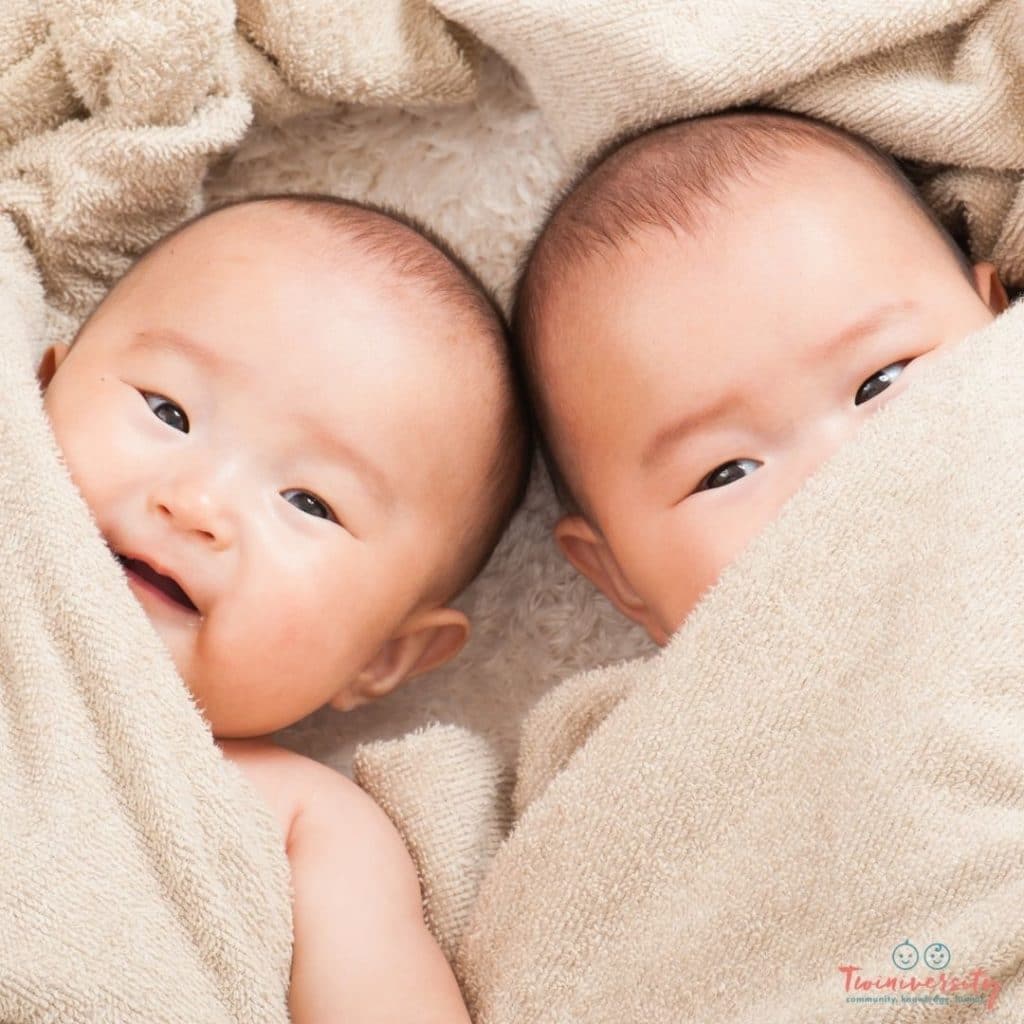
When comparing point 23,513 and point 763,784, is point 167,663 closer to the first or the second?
point 23,513

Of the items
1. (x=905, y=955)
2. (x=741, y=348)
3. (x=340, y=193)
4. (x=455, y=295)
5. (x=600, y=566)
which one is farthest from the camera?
(x=340, y=193)

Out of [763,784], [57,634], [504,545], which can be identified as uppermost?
[57,634]

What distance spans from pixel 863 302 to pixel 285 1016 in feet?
2.90

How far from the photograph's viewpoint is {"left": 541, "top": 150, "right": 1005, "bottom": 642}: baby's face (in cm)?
137

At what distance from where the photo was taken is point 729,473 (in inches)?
55.6

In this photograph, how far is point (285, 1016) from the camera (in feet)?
4.07

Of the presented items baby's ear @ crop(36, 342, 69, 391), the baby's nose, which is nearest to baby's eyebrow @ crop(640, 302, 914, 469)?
the baby's nose

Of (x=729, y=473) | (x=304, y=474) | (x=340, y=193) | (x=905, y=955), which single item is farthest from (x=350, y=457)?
(x=905, y=955)

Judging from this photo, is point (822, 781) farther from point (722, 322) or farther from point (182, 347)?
point (182, 347)

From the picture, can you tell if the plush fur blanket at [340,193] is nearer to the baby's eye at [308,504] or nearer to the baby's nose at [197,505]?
the baby's nose at [197,505]

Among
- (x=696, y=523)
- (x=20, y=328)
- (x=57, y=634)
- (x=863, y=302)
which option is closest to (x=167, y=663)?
(x=57, y=634)

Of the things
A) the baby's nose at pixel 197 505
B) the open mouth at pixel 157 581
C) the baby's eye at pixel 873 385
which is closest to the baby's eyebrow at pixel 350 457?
the baby's nose at pixel 197 505

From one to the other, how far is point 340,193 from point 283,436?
0.49 meters

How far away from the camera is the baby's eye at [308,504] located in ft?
4.61
